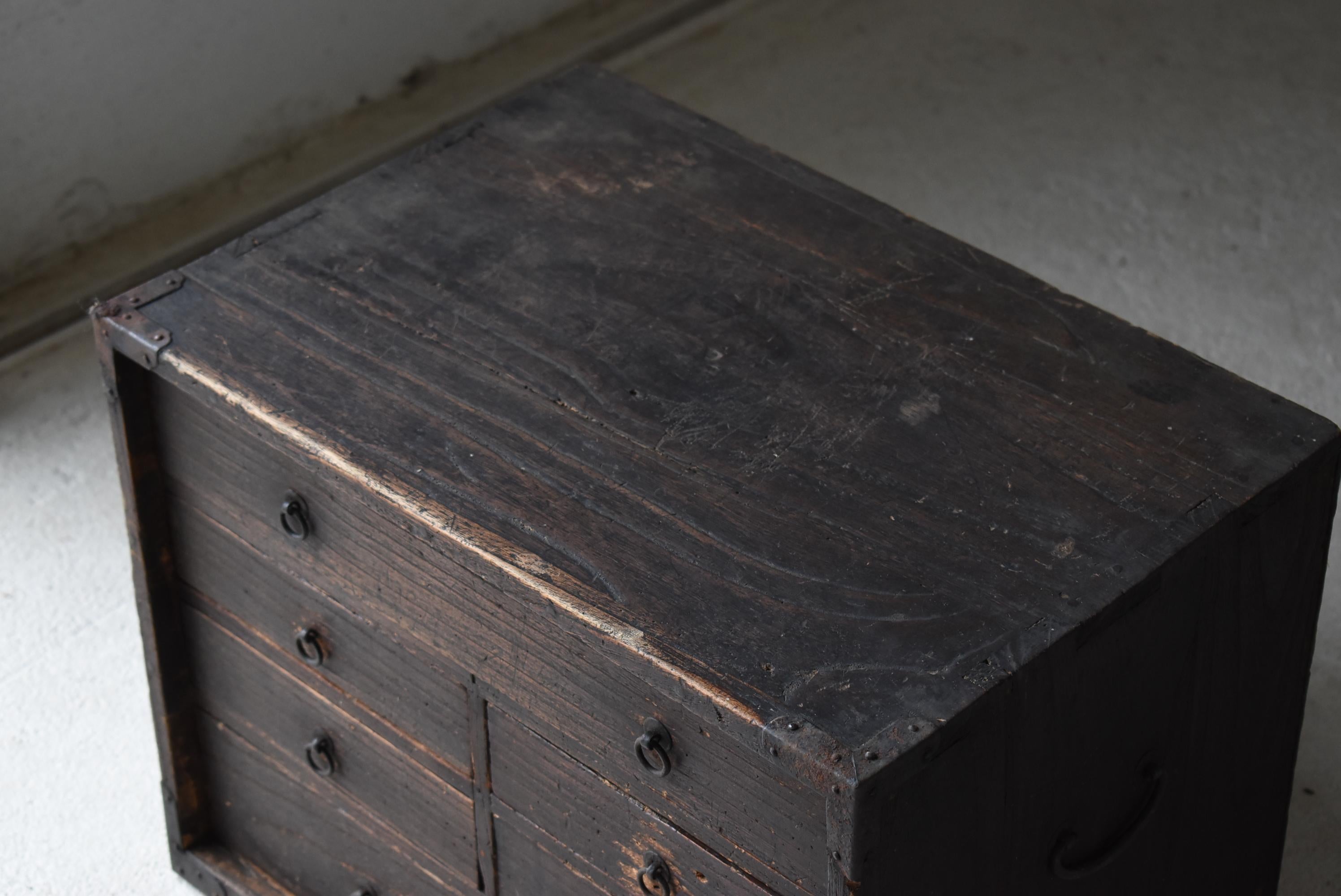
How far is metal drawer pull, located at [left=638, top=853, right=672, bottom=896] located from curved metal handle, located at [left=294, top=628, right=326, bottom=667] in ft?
1.28

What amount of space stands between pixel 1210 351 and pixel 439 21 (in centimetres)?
155

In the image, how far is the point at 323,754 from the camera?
5.65 feet

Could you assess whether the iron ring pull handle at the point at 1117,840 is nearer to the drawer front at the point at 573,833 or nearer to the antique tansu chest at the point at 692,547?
the antique tansu chest at the point at 692,547

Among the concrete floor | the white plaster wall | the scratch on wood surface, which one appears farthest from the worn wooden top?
the white plaster wall

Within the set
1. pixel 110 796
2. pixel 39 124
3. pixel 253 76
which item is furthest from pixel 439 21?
pixel 110 796

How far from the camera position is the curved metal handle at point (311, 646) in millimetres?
1639

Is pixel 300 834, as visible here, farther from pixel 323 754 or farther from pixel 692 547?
pixel 692 547

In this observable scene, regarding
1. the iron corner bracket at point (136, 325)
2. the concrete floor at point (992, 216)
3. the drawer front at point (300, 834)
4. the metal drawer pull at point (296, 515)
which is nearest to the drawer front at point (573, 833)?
the drawer front at point (300, 834)

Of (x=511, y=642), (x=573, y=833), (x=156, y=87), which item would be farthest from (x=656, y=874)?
(x=156, y=87)

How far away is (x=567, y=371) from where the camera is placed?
157 centimetres

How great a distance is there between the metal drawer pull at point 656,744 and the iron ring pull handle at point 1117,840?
0.34 meters

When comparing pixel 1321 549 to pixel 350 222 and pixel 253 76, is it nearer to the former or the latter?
pixel 350 222

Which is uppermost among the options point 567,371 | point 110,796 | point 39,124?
point 567,371

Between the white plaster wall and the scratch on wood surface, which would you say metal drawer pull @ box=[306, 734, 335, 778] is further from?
the white plaster wall
